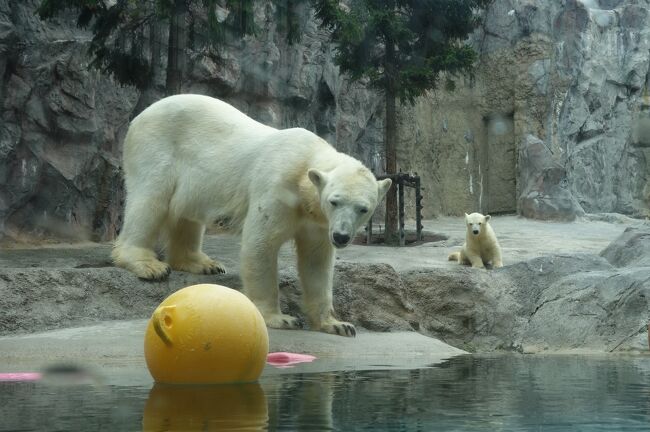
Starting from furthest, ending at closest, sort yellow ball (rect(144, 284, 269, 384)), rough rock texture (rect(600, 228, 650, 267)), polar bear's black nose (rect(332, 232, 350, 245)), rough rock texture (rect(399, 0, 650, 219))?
1. rough rock texture (rect(399, 0, 650, 219))
2. rough rock texture (rect(600, 228, 650, 267))
3. polar bear's black nose (rect(332, 232, 350, 245))
4. yellow ball (rect(144, 284, 269, 384))

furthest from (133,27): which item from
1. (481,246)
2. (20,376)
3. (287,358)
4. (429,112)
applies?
(429,112)

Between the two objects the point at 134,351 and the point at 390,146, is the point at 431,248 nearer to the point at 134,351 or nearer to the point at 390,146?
the point at 390,146

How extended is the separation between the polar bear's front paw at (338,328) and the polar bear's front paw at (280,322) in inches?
8.2

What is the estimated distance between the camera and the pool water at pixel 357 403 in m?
2.45

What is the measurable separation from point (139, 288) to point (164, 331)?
221 centimetres

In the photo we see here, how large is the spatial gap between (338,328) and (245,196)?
1.01 m

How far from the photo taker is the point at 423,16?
1452 cm

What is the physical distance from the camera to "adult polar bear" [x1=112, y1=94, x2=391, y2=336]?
504 cm

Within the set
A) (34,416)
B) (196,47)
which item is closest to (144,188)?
(34,416)

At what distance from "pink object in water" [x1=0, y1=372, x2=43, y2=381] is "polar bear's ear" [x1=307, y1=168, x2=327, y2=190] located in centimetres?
183

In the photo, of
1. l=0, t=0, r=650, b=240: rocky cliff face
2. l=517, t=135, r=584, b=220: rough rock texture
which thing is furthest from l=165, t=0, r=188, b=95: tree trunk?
l=517, t=135, r=584, b=220: rough rock texture

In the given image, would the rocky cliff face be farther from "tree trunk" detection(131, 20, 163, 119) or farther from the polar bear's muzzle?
the polar bear's muzzle

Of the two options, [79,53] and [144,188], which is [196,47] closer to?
[79,53]

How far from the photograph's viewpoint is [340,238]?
15.4 feet
